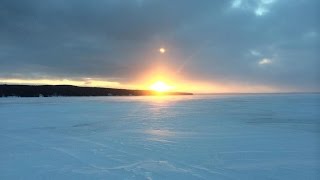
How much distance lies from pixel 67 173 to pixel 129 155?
1.75 m

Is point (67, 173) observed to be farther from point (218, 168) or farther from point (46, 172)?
point (218, 168)

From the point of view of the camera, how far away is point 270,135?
34.0ft

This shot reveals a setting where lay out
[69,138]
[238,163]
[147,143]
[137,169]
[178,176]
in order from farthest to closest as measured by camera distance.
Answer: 1. [69,138]
2. [147,143]
3. [238,163]
4. [137,169]
5. [178,176]

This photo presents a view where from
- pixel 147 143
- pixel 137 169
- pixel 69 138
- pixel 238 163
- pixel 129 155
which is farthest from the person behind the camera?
pixel 69 138

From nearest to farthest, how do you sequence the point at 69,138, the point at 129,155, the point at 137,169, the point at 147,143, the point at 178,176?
the point at 178,176 → the point at 137,169 → the point at 129,155 → the point at 147,143 → the point at 69,138

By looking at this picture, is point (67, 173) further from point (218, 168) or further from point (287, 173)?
point (287, 173)

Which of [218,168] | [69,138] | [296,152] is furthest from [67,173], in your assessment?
[296,152]

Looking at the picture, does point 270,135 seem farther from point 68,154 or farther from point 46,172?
point 46,172

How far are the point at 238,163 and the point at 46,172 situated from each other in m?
3.52

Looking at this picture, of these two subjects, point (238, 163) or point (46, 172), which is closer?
point (46, 172)

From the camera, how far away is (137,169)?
19.7 ft

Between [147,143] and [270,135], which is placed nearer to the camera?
[147,143]

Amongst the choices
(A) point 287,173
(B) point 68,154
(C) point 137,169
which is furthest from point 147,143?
(A) point 287,173

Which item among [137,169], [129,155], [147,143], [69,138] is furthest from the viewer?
[69,138]
